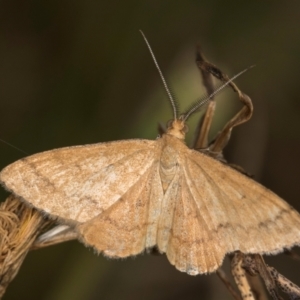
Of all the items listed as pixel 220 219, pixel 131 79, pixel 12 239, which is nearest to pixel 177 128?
pixel 220 219

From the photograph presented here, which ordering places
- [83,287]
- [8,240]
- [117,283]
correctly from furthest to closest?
1. [117,283]
2. [83,287]
3. [8,240]

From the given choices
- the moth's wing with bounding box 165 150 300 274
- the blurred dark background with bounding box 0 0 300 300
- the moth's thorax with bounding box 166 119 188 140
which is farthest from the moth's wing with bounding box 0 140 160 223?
the blurred dark background with bounding box 0 0 300 300

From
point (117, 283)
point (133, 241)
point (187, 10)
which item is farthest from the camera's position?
point (187, 10)

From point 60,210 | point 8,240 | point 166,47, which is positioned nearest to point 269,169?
point 166,47

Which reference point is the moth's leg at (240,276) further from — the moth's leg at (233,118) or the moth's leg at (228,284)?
the moth's leg at (233,118)

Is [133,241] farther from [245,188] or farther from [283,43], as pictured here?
[283,43]

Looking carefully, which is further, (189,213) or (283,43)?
(283,43)
